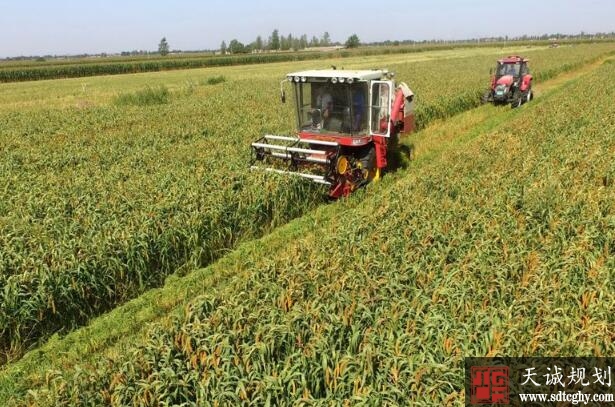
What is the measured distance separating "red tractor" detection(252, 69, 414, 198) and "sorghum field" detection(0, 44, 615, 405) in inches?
21.4

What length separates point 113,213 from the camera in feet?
26.7

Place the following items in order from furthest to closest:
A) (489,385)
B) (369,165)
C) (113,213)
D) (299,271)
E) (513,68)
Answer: (513,68), (369,165), (113,213), (299,271), (489,385)

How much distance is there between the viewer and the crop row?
6.30m

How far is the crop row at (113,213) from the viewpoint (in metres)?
6.30

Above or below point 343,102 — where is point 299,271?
below

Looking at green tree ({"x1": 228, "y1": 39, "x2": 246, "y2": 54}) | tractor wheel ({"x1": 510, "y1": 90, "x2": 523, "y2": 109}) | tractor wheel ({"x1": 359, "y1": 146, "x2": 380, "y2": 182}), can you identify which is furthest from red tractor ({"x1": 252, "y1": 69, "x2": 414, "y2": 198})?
green tree ({"x1": 228, "y1": 39, "x2": 246, "y2": 54})

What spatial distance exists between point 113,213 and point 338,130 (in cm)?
538

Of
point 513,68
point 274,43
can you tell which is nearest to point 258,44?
point 274,43

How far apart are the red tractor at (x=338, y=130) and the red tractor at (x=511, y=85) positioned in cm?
1323

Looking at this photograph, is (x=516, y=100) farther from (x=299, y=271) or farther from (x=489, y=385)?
(x=489, y=385)

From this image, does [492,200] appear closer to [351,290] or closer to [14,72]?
[351,290]

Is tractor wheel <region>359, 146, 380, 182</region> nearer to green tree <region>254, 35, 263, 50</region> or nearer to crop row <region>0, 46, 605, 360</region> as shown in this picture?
crop row <region>0, 46, 605, 360</region>

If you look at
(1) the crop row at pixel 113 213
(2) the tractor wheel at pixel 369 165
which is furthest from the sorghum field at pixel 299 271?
(2) the tractor wheel at pixel 369 165

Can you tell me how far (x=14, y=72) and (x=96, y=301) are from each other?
63.7 metres
